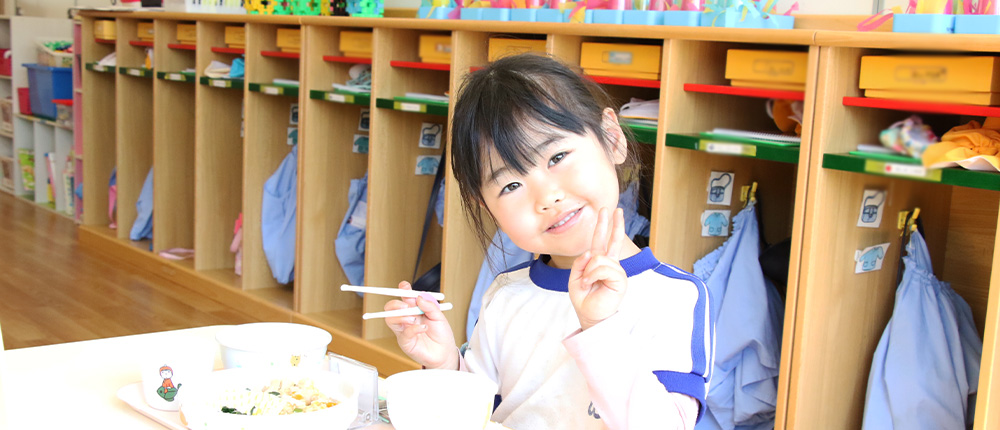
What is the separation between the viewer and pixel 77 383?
1.06 m

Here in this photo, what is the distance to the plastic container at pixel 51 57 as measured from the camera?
5.74 m

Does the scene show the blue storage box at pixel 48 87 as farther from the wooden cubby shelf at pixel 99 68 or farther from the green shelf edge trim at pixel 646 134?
the green shelf edge trim at pixel 646 134

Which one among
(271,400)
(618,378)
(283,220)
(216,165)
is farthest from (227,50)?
(618,378)

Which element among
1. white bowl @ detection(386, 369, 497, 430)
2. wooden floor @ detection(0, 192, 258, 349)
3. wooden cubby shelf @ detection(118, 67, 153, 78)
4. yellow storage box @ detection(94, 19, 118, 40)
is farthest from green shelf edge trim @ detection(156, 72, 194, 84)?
white bowl @ detection(386, 369, 497, 430)

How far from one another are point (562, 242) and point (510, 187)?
85 millimetres

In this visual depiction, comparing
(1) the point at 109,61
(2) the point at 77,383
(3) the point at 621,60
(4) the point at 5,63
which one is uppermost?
(3) the point at 621,60

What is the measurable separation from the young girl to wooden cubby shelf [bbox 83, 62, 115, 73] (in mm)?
3900

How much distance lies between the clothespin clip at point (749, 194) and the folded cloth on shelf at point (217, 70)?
2348 millimetres

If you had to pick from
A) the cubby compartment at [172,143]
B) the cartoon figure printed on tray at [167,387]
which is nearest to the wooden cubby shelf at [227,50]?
the cubby compartment at [172,143]

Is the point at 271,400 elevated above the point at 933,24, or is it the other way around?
the point at 933,24

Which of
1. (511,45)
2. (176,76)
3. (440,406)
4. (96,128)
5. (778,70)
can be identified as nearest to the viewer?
(778,70)

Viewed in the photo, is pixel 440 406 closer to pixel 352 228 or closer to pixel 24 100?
pixel 352 228

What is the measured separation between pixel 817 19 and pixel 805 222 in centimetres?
72

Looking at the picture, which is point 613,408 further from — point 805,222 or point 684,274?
point 805,222
